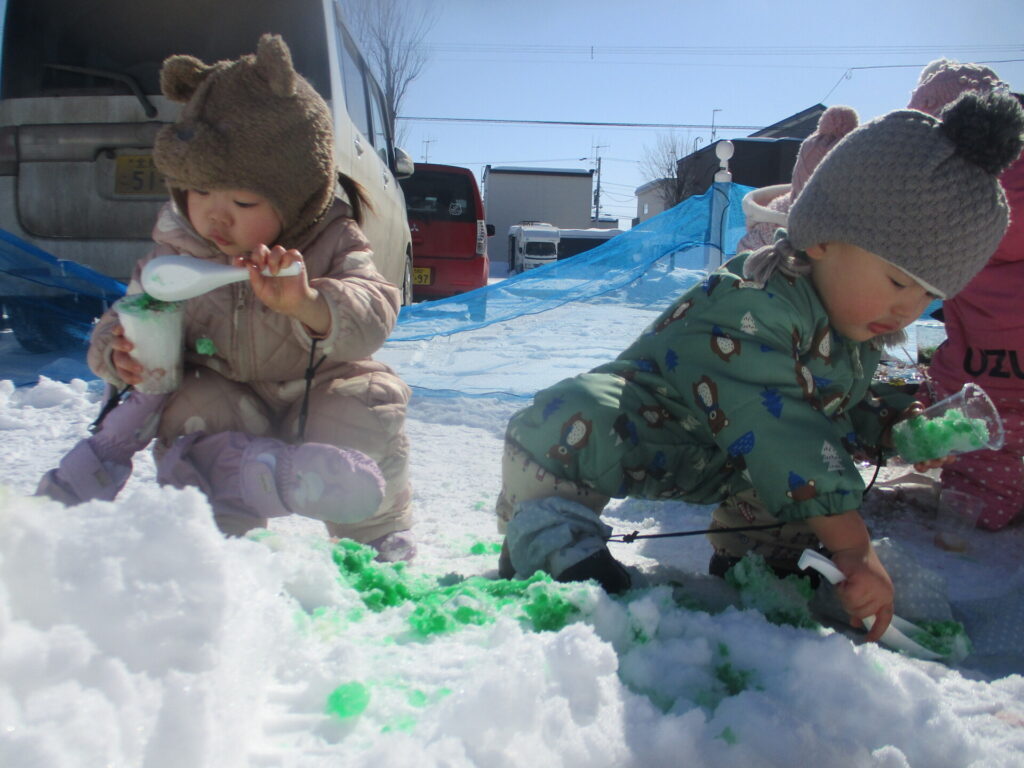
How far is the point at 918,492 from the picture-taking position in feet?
6.73

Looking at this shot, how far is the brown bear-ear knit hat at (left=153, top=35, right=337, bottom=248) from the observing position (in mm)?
1460

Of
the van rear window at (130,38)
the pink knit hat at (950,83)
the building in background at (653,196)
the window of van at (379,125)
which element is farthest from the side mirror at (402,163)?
the building in background at (653,196)

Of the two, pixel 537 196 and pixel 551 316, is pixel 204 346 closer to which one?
pixel 551 316

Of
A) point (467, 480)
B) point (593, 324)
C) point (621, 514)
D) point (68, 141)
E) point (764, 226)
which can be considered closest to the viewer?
point (621, 514)

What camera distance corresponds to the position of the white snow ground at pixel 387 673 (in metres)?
0.55

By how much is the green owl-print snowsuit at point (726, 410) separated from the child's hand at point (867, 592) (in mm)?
81

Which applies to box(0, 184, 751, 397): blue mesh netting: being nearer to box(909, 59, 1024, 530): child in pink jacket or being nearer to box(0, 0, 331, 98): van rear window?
box(0, 0, 331, 98): van rear window

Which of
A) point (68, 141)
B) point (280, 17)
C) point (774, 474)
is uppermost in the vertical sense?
point (280, 17)

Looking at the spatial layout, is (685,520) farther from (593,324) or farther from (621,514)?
(593,324)

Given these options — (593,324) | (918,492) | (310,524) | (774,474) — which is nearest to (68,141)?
(310,524)

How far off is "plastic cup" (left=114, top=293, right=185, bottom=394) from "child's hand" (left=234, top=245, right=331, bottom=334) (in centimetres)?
22

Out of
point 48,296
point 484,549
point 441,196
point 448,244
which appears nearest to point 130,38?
point 48,296

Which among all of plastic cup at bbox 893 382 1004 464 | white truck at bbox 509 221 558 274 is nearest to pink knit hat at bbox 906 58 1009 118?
plastic cup at bbox 893 382 1004 464

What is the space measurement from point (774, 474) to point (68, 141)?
3.08 m
